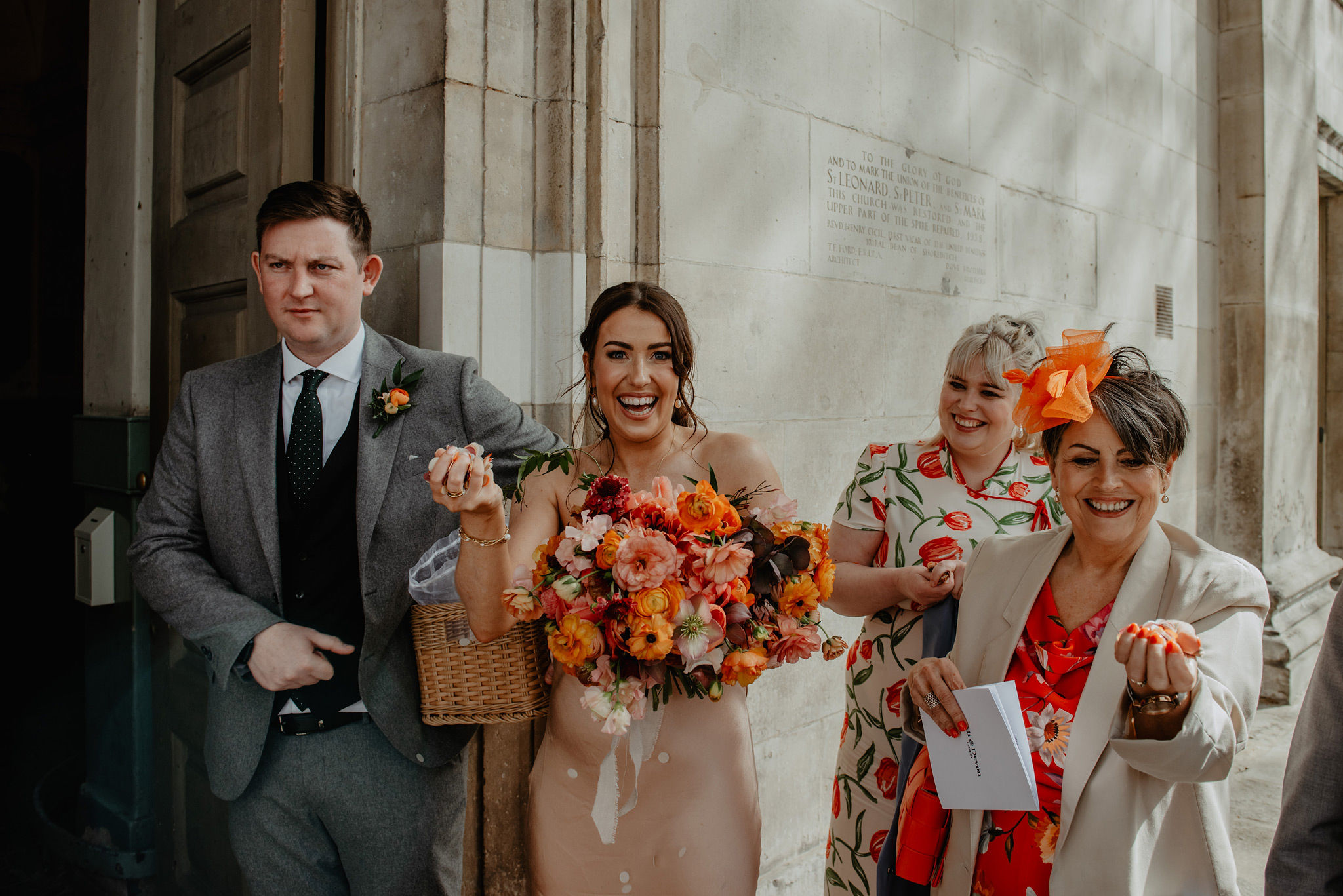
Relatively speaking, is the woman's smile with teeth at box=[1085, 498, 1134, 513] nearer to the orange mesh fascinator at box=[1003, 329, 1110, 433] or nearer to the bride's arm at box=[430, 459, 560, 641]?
the orange mesh fascinator at box=[1003, 329, 1110, 433]

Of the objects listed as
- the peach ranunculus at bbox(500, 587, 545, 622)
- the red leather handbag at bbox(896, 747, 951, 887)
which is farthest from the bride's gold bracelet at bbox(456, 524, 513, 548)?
the red leather handbag at bbox(896, 747, 951, 887)

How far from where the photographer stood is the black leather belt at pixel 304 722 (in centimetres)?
196

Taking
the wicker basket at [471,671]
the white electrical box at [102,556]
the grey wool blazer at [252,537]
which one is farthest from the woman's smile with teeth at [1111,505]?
the white electrical box at [102,556]

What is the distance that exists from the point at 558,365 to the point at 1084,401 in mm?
1567

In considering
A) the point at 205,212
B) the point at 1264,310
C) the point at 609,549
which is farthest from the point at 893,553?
the point at 1264,310

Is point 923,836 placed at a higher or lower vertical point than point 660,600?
lower

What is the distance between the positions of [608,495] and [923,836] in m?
0.95

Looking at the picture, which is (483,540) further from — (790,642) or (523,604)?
(790,642)

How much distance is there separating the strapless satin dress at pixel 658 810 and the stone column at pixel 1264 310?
18.5ft

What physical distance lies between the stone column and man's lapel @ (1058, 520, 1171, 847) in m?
5.48

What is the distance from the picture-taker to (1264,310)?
20.8 feet

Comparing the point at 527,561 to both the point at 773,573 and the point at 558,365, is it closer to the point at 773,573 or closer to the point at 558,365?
the point at 773,573

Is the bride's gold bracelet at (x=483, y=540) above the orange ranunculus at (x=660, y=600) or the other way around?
above

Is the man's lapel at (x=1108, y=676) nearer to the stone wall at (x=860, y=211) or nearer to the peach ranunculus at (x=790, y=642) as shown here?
the peach ranunculus at (x=790, y=642)
